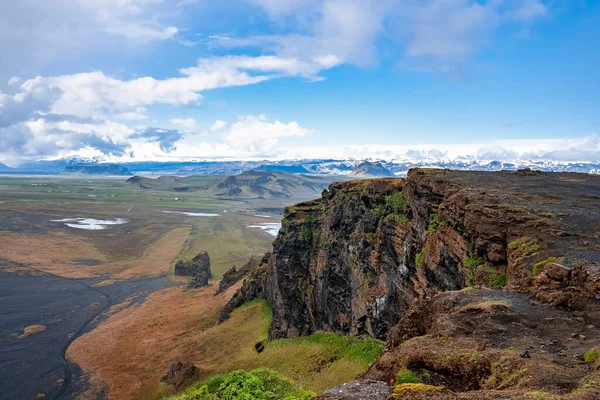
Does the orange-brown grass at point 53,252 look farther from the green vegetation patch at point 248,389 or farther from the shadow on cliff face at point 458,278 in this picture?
the green vegetation patch at point 248,389

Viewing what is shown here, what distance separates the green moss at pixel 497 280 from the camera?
1944 cm

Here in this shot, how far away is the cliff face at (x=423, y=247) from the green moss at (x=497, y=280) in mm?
48

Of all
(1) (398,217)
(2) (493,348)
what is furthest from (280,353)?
(2) (493,348)

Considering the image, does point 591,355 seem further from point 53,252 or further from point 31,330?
point 53,252

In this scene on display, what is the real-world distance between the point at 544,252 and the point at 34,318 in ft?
260

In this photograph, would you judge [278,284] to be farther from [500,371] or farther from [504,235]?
[500,371]

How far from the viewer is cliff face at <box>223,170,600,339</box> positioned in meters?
18.7

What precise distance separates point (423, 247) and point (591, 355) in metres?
18.6

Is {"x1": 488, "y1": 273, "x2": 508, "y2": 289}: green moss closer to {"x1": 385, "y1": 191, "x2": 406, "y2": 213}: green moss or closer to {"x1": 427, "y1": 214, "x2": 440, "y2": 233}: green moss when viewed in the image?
{"x1": 427, "y1": 214, "x2": 440, "y2": 233}: green moss

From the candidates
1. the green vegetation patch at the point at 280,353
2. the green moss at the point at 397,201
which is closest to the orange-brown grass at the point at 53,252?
the green vegetation patch at the point at 280,353

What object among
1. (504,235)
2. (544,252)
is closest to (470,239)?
(504,235)

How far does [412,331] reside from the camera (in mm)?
15648

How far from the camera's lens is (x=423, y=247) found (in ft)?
97.2

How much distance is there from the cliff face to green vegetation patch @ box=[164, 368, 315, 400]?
11.1 m
